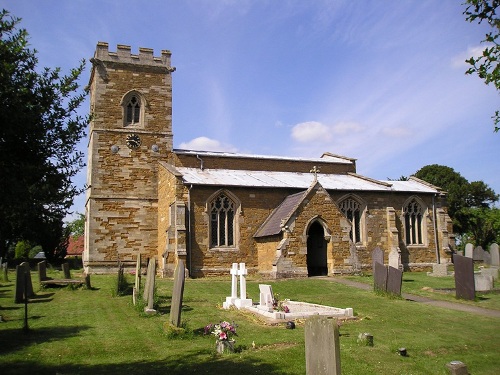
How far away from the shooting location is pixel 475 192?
181 feet

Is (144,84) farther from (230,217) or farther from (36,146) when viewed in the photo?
(36,146)

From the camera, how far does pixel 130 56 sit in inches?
1139

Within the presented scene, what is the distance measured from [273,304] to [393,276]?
226 inches

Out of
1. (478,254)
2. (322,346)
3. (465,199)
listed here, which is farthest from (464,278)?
(465,199)

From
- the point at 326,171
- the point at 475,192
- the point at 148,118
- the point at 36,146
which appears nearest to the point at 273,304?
the point at 36,146

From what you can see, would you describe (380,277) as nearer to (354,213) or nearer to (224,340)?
(224,340)

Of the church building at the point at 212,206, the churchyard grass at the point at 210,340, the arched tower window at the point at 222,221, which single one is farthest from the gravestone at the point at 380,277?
the arched tower window at the point at 222,221

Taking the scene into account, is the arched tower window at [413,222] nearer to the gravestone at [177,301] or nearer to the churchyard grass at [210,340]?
the churchyard grass at [210,340]

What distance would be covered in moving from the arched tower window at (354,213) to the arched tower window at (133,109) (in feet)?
44.1

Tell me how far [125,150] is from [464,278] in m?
19.6

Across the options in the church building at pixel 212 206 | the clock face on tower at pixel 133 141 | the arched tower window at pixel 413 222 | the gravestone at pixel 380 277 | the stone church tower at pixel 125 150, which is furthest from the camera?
the arched tower window at pixel 413 222

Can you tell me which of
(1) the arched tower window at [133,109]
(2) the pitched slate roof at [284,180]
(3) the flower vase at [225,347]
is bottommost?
(3) the flower vase at [225,347]

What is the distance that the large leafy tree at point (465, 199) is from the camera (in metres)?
51.0

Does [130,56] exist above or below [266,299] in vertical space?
above
